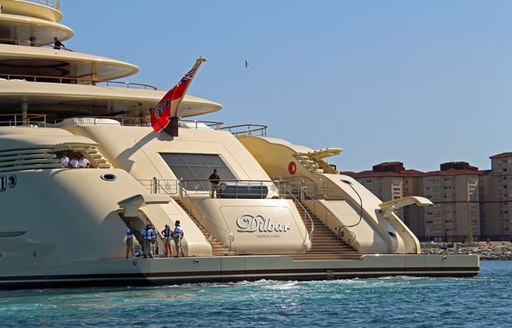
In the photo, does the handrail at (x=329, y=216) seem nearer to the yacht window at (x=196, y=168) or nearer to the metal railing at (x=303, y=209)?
the metal railing at (x=303, y=209)

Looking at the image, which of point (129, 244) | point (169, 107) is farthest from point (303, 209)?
point (129, 244)

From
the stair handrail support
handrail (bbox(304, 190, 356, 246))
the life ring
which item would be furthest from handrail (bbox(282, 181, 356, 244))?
the stair handrail support

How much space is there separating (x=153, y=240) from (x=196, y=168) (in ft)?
16.9

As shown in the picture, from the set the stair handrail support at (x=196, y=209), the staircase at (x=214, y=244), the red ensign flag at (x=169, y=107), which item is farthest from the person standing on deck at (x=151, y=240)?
the red ensign flag at (x=169, y=107)

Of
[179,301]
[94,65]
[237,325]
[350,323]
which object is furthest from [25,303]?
[94,65]

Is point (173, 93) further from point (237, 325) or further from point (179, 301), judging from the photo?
point (237, 325)

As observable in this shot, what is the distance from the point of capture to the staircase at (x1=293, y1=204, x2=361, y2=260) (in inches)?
1167

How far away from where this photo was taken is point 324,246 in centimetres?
3088

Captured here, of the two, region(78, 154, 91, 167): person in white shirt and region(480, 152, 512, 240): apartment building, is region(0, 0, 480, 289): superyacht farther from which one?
region(480, 152, 512, 240): apartment building

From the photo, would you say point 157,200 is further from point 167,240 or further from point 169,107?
point 169,107

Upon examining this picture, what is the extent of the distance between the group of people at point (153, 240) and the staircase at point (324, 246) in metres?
3.38

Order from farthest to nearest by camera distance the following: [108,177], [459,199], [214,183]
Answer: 1. [459,199]
2. [214,183]
3. [108,177]

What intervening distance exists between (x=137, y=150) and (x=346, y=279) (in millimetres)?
7146

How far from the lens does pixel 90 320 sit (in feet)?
68.9
